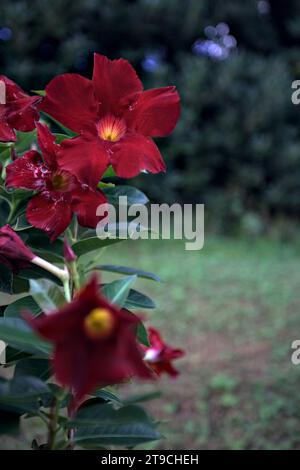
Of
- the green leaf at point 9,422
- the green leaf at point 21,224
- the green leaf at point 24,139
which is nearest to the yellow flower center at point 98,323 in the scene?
the green leaf at point 9,422

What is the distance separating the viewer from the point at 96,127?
2.43 feet

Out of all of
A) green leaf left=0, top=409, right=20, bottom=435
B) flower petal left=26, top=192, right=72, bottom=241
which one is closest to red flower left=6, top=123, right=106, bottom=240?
flower petal left=26, top=192, right=72, bottom=241

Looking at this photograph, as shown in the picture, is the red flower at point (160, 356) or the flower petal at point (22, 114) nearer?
the flower petal at point (22, 114)

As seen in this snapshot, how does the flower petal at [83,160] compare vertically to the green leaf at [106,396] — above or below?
above

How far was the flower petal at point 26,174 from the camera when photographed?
29.7 inches

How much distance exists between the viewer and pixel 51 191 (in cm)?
76

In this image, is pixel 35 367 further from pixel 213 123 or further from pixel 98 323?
pixel 213 123

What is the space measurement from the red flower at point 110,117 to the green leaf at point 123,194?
0.19 metres

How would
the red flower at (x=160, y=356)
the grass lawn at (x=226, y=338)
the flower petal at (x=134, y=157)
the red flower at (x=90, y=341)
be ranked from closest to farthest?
1. the red flower at (x=90, y=341)
2. the flower petal at (x=134, y=157)
3. the red flower at (x=160, y=356)
4. the grass lawn at (x=226, y=338)

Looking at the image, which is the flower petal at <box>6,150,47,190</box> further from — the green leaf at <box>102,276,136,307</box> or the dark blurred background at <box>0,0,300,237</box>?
the dark blurred background at <box>0,0,300,237</box>

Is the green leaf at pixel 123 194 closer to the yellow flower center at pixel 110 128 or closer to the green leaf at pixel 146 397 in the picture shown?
the yellow flower center at pixel 110 128

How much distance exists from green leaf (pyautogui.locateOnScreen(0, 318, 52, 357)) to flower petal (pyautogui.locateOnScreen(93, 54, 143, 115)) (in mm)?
291

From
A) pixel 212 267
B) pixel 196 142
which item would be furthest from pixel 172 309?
Result: pixel 196 142

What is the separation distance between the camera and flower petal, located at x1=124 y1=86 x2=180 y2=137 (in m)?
0.73
